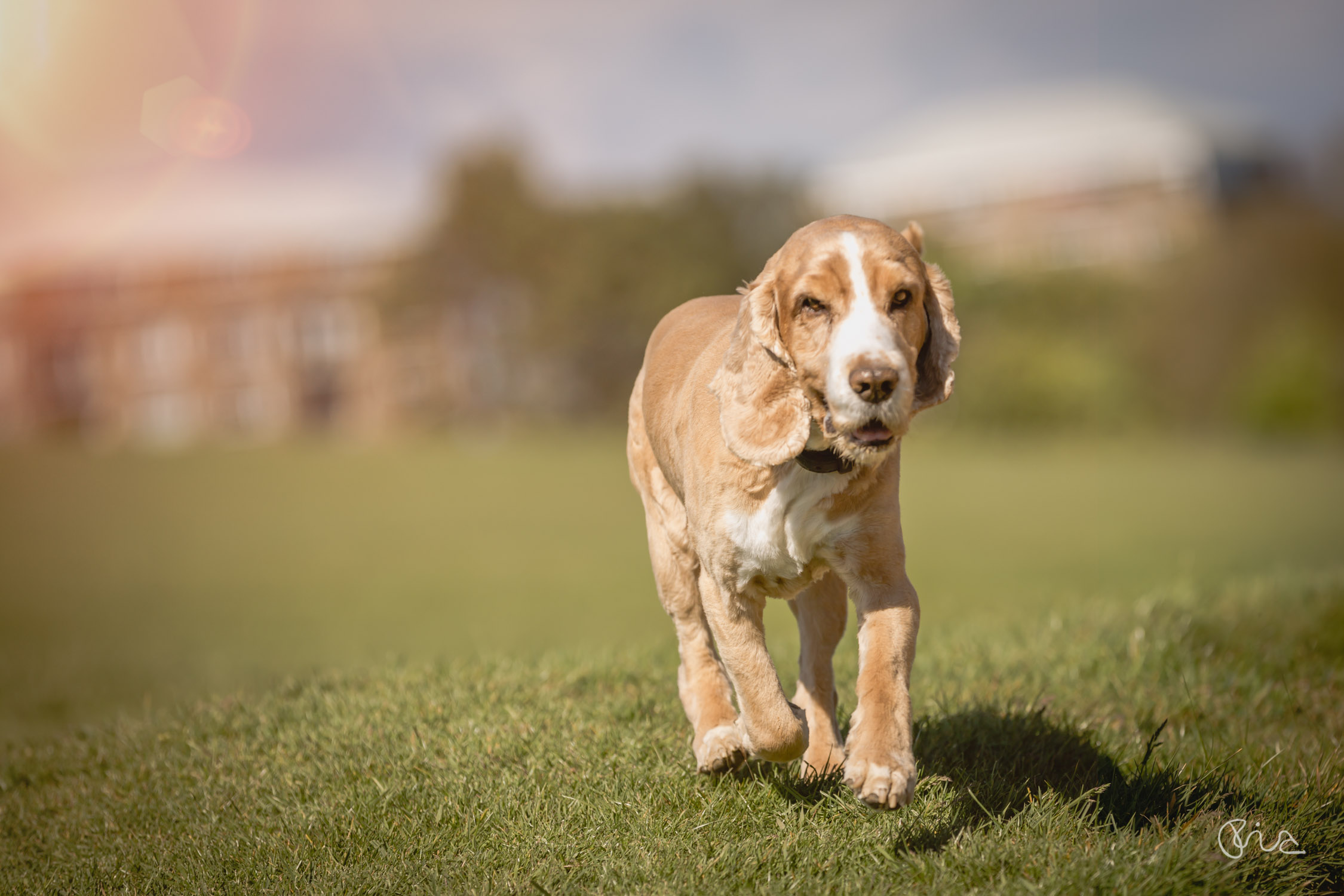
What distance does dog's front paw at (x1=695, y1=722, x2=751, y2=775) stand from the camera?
4.54 m

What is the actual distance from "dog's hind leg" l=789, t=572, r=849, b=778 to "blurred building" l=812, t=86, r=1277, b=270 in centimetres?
6107

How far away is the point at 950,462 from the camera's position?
36.7 meters

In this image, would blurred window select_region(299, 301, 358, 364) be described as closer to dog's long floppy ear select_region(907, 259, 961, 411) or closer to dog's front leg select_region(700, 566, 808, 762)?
dog's front leg select_region(700, 566, 808, 762)

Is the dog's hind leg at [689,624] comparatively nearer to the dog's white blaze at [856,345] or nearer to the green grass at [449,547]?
the dog's white blaze at [856,345]

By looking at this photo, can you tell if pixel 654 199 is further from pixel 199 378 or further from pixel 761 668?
pixel 761 668

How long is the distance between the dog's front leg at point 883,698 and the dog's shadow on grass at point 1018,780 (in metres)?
0.58

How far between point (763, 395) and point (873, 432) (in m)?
0.50

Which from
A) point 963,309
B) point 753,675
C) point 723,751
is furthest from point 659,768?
point 963,309

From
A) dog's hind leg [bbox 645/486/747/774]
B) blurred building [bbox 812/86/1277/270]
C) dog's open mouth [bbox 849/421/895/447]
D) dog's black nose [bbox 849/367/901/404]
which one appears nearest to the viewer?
dog's black nose [bbox 849/367/901/404]

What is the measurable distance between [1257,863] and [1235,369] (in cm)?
4305

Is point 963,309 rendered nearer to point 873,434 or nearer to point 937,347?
point 937,347

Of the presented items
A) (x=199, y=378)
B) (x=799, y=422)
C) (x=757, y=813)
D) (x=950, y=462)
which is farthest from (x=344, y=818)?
(x=199, y=378)

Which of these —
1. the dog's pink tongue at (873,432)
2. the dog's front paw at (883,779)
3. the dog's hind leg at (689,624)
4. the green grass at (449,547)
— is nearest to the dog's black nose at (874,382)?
the dog's pink tongue at (873,432)

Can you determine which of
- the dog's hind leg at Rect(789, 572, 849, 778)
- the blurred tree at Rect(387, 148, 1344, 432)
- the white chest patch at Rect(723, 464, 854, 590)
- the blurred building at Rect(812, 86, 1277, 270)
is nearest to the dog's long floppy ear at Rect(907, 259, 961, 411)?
the white chest patch at Rect(723, 464, 854, 590)
